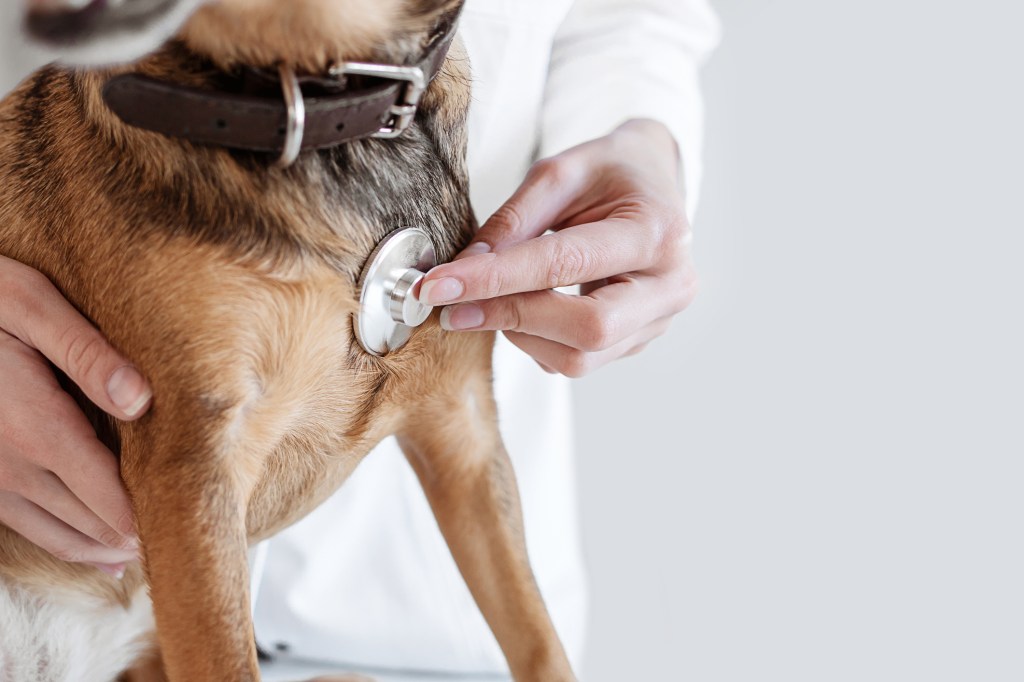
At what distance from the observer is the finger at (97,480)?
605 mm

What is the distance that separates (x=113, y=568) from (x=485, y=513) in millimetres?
299

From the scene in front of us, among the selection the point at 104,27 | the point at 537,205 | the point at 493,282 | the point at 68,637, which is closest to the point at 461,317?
the point at 493,282

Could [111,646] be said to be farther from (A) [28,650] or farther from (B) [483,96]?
(B) [483,96]

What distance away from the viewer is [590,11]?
110 cm

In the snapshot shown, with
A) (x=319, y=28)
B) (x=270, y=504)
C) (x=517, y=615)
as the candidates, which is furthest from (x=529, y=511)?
(x=319, y=28)

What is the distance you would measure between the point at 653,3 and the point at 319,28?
679 millimetres

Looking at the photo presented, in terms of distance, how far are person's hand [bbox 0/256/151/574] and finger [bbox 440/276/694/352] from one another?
0.21 meters

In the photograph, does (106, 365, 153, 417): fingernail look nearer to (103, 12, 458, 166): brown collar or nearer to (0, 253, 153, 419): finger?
(0, 253, 153, 419): finger

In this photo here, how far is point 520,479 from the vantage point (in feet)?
3.79

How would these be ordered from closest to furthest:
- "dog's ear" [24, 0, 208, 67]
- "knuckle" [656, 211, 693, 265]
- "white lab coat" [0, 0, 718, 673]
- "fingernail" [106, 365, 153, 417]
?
"dog's ear" [24, 0, 208, 67] < "fingernail" [106, 365, 153, 417] < "knuckle" [656, 211, 693, 265] < "white lab coat" [0, 0, 718, 673]

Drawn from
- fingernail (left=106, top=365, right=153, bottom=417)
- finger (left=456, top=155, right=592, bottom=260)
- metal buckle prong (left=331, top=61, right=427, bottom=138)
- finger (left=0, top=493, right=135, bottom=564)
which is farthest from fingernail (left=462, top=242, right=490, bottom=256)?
finger (left=0, top=493, right=135, bottom=564)

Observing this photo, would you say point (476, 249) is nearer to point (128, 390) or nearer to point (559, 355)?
point (559, 355)

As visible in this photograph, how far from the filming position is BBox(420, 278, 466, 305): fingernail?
58cm

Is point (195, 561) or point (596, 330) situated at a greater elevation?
point (596, 330)
